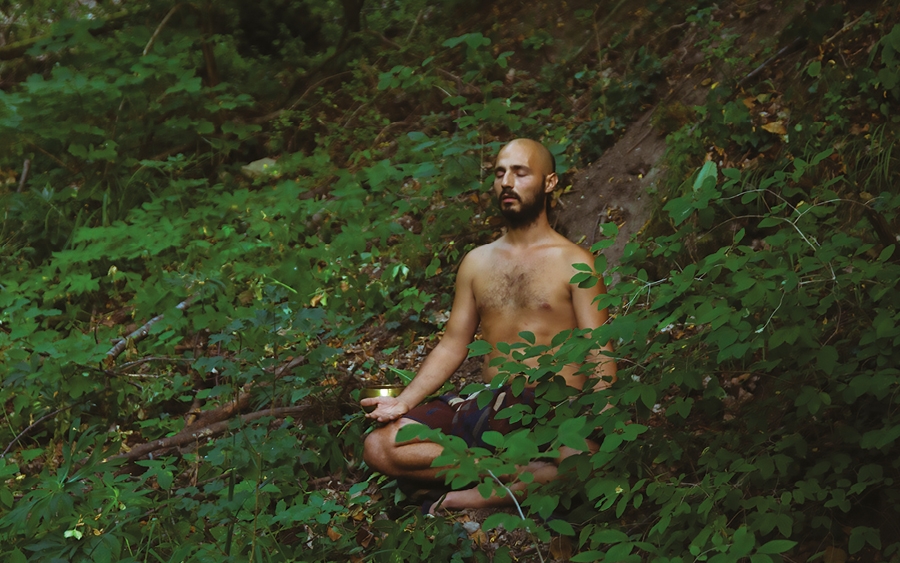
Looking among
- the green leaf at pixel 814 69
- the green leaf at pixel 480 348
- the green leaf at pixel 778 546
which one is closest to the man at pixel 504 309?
the green leaf at pixel 480 348

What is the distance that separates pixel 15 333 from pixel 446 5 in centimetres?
604

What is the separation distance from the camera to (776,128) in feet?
14.6

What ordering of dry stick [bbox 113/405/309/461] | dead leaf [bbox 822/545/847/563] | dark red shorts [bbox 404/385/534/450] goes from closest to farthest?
dead leaf [bbox 822/545/847/563] < dark red shorts [bbox 404/385/534/450] < dry stick [bbox 113/405/309/461]

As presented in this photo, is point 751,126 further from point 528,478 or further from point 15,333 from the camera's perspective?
point 15,333

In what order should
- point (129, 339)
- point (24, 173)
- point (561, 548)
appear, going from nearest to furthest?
1. point (561, 548)
2. point (129, 339)
3. point (24, 173)

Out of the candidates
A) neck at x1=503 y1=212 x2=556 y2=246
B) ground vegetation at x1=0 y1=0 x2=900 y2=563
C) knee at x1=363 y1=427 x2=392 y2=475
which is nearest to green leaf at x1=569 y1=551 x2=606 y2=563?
ground vegetation at x1=0 y1=0 x2=900 y2=563

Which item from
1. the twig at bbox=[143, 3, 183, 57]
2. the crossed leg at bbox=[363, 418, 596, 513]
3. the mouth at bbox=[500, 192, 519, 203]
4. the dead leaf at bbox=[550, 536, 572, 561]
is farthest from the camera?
the twig at bbox=[143, 3, 183, 57]

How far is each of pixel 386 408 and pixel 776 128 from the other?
273 centimetres

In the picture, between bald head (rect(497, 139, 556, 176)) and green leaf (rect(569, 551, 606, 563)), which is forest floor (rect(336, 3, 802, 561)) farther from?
green leaf (rect(569, 551, 606, 563))

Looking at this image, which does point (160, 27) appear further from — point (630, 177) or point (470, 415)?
point (470, 415)

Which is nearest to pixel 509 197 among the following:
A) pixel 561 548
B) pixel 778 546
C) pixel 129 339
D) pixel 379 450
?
pixel 379 450

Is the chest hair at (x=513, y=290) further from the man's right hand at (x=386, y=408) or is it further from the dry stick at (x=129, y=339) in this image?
the dry stick at (x=129, y=339)

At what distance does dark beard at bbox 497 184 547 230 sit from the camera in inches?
138

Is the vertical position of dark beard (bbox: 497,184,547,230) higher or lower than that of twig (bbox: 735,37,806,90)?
lower
